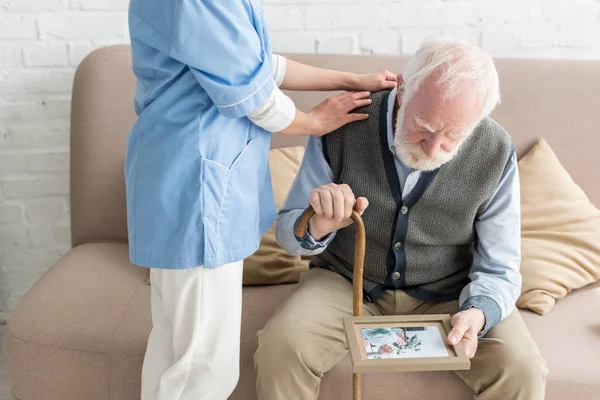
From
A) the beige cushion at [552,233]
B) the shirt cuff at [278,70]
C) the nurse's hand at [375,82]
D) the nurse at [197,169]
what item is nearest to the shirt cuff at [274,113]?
the nurse at [197,169]

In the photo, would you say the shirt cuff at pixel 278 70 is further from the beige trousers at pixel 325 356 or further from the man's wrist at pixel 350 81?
the beige trousers at pixel 325 356

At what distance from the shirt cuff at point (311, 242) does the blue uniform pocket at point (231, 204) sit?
0.47ft

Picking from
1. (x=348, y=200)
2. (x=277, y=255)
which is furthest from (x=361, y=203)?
(x=277, y=255)

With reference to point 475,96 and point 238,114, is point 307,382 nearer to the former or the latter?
point 238,114

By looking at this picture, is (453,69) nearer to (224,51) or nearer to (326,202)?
(326,202)

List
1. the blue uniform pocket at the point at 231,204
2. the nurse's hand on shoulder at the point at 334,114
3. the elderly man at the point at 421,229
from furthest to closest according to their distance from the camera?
1. the nurse's hand on shoulder at the point at 334,114
2. the elderly man at the point at 421,229
3. the blue uniform pocket at the point at 231,204

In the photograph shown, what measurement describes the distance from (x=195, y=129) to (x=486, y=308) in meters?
0.78

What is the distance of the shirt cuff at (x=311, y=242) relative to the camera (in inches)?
61.8

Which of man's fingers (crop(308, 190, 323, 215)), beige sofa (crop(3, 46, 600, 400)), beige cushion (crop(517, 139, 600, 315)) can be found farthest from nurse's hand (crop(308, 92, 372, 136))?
beige cushion (crop(517, 139, 600, 315))

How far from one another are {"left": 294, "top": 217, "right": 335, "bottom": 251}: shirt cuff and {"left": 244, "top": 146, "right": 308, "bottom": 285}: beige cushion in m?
0.38

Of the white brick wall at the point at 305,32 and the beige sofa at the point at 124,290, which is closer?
the beige sofa at the point at 124,290

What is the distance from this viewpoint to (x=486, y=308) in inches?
61.1

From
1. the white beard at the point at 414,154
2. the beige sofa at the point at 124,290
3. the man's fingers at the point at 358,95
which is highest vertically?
the man's fingers at the point at 358,95

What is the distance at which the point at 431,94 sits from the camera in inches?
57.2
